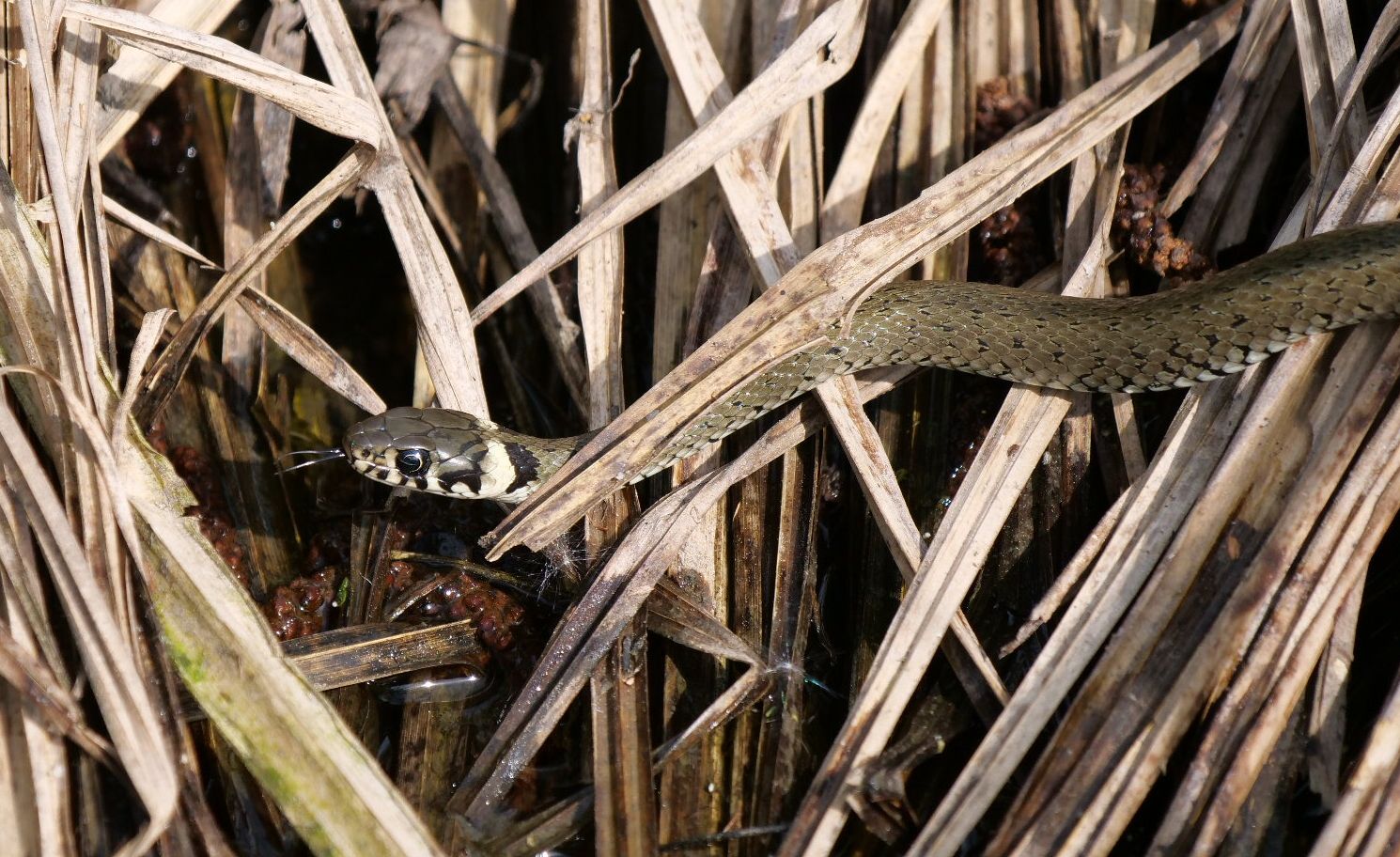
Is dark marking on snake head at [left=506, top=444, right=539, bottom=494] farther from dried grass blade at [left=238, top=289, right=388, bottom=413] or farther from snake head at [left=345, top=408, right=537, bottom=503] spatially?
dried grass blade at [left=238, top=289, right=388, bottom=413]

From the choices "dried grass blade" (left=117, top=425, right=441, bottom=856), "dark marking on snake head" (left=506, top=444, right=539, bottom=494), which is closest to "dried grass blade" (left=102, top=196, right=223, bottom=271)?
"dried grass blade" (left=117, top=425, right=441, bottom=856)

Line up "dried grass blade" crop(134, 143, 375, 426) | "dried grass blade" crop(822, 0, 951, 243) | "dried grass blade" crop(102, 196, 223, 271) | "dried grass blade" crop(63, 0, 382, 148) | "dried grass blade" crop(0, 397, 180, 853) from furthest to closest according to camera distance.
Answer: "dried grass blade" crop(822, 0, 951, 243) < "dried grass blade" crop(102, 196, 223, 271) < "dried grass blade" crop(134, 143, 375, 426) < "dried grass blade" crop(63, 0, 382, 148) < "dried grass blade" crop(0, 397, 180, 853)

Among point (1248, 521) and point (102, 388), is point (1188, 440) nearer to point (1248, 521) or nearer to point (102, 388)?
point (1248, 521)

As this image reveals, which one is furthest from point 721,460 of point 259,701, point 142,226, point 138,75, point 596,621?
point 138,75

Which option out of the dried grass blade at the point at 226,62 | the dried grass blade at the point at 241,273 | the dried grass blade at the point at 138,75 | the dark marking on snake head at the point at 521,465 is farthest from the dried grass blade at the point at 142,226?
the dark marking on snake head at the point at 521,465

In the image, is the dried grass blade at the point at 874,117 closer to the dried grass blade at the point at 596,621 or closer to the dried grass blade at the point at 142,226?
the dried grass blade at the point at 596,621

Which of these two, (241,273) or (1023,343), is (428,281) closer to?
(241,273)

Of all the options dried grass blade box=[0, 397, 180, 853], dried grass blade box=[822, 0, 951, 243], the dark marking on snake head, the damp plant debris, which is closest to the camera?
dried grass blade box=[0, 397, 180, 853]

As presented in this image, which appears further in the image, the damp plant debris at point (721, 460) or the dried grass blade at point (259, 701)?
the damp plant debris at point (721, 460)

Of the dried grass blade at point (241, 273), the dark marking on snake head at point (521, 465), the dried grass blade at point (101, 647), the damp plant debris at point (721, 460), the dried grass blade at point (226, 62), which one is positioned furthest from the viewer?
the dark marking on snake head at point (521, 465)
